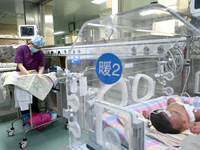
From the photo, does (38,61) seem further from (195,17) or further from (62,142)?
(195,17)

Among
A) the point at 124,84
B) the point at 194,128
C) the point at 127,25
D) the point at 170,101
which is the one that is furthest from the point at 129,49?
the point at 194,128

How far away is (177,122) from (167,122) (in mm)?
91

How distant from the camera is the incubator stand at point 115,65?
2.97 feet

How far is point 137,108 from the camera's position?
4.52 feet

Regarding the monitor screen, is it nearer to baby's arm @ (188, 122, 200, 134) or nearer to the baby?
the baby

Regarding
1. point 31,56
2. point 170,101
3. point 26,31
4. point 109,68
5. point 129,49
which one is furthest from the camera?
point 26,31

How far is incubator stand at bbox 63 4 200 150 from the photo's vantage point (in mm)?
907

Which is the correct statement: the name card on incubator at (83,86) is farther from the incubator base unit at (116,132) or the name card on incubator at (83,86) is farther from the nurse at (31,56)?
the nurse at (31,56)

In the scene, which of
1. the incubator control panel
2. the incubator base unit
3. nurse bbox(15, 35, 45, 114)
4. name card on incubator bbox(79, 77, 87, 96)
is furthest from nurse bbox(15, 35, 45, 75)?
the incubator base unit

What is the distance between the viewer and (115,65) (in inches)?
35.5

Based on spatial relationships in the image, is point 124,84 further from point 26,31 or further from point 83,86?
point 26,31

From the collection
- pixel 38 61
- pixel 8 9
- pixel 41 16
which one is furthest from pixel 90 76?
pixel 8 9

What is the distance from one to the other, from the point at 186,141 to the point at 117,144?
0.32 metres

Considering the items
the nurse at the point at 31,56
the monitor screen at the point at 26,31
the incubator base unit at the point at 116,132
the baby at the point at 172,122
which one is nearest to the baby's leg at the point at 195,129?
the baby at the point at 172,122
